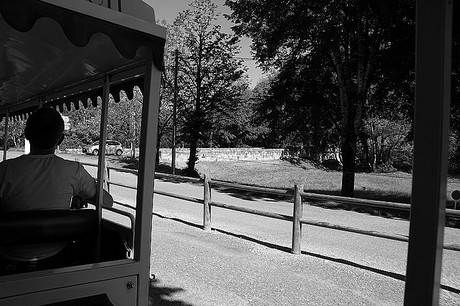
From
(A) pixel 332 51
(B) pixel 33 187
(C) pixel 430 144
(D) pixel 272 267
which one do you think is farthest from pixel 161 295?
(A) pixel 332 51

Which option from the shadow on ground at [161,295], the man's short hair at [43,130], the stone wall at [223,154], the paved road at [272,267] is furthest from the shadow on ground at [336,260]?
the stone wall at [223,154]

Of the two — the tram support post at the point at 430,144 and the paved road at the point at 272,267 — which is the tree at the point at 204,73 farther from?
the tram support post at the point at 430,144

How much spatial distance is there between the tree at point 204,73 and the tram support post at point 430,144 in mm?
22421

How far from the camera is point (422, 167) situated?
1501 millimetres

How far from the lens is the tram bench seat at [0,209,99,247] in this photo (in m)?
2.36

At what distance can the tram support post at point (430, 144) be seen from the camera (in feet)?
4.82

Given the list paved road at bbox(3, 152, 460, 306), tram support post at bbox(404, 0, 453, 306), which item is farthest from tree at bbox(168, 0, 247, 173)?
tram support post at bbox(404, 0, 453, 306)

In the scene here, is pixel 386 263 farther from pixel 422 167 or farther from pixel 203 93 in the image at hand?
pixel 203 93

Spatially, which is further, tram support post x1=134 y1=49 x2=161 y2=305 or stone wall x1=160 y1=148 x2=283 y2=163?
stone wall x1=160 y1=148 x2=283 y2=163

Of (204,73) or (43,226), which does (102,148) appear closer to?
(43,226)

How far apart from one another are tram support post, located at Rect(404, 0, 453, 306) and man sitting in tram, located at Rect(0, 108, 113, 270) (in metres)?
2.23

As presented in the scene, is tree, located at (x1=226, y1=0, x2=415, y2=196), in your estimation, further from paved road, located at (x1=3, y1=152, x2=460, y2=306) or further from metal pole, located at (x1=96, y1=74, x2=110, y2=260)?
metal pole, located at (x1=96, y1=74, x2=110, y2=260)

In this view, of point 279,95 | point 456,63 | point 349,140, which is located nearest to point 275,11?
point 279,95

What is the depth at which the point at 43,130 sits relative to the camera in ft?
9.28
